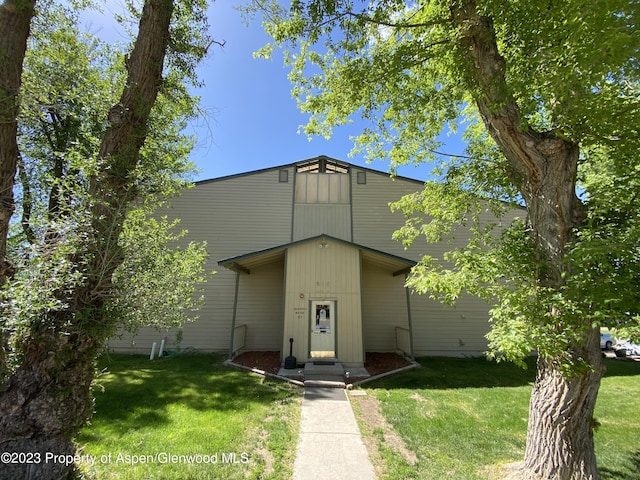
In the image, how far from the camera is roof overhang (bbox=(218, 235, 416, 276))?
9125 millimetres

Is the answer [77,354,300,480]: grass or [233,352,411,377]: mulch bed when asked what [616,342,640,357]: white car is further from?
[77,354,300,480]: grass

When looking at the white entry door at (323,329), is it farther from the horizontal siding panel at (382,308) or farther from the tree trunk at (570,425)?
the tree trunk at (570,425)

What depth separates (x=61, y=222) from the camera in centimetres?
261

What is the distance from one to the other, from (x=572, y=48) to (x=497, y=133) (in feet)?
4.14

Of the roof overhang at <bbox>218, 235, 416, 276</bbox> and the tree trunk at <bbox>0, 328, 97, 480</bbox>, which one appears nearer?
the tree trunk at <bbox>0, 328, 97, 480</bbox>

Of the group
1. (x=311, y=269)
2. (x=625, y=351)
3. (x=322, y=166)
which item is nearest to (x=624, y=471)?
(x=311, y=269)

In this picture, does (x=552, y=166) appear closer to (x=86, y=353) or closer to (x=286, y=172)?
(x=86, y=353)

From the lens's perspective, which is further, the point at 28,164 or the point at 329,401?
the point at 28,164

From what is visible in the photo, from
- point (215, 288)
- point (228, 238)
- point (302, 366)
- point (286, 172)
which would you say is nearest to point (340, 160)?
point (286, 172)

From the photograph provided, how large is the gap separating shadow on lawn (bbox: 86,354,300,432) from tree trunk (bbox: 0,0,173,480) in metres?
2.13

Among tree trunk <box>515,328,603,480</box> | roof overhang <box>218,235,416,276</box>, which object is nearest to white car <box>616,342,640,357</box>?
roof overhang <box>218,235,416,276</box>

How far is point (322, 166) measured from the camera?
12.9 meters

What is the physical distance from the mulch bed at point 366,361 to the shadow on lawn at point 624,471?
488 centimetres

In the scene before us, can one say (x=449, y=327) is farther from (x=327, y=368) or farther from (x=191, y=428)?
(x=191, y=428)
